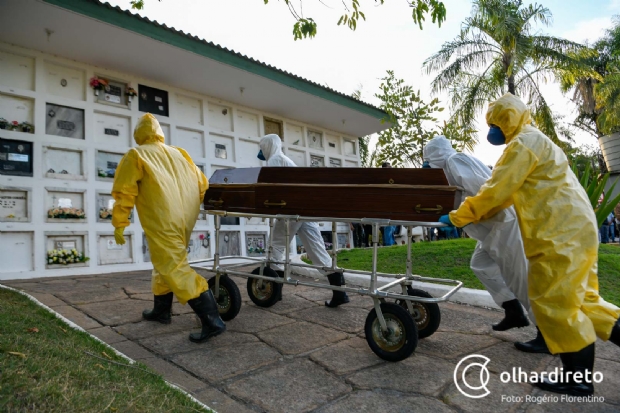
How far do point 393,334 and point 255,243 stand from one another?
600cm

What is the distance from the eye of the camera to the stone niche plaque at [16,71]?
18.6 ft

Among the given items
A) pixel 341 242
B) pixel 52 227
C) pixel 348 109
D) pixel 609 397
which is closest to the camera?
pixel 609 397

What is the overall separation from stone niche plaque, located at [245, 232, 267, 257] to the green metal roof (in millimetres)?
3058

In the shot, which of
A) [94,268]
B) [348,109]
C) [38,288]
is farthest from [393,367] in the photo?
[348,109]

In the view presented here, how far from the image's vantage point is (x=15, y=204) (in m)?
5.60

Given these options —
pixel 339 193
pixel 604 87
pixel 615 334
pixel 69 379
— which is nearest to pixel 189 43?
pixel 339 193

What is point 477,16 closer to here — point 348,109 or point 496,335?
point 348,109

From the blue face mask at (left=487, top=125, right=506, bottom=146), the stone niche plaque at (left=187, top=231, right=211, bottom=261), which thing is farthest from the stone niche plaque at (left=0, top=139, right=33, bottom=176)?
the blue face mask at (left=487, top=125, right=506, bottom=146)

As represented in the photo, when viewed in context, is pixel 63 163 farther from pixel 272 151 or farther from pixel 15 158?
pixel 272 151

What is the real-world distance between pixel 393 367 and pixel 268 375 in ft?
2.53

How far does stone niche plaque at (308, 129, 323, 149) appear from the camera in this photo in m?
10.1

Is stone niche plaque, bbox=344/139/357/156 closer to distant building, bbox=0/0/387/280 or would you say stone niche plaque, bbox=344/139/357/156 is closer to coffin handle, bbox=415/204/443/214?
distant building, bbox=0/0/387/280

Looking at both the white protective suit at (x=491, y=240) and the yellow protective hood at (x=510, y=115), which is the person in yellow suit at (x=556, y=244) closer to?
the yellow protective hood at (x=510, y=115)

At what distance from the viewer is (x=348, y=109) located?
9531mm
